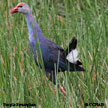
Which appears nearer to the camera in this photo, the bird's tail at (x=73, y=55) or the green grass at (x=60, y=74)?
the green grass at (x=60, y=74)

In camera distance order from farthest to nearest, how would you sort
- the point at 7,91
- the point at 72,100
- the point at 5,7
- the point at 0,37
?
the point at 5,7 < the point at 0,37 < the point at 7,91 < the point at 72,100

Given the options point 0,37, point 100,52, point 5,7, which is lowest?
point 100,52

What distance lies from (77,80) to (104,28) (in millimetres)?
551

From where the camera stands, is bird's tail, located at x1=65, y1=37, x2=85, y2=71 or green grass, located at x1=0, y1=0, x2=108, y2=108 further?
bird's tail, located at x1=65, y1=37, x2=85, y2=71

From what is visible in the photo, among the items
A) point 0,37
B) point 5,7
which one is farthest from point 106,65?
point 5,7

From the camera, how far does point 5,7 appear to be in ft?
13.6

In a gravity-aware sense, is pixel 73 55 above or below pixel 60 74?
above

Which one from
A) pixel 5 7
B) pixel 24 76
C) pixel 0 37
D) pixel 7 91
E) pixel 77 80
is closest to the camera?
pixel 7 91

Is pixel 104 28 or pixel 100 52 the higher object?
pixel 104 28

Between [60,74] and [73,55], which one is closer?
[73,55]

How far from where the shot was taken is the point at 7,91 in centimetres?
248

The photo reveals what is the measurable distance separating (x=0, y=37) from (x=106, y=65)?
107 cm

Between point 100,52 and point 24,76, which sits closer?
point 24,76

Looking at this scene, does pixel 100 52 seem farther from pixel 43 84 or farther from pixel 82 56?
pixel 43 84
